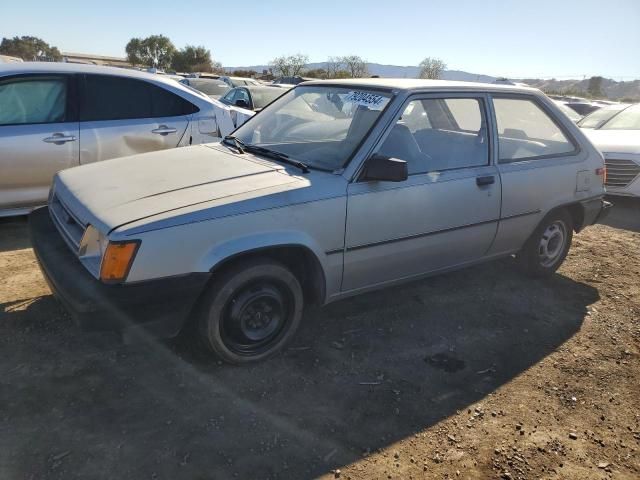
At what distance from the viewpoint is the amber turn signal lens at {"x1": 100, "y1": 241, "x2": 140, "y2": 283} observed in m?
2.39

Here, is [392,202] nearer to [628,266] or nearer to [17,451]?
[17,451]

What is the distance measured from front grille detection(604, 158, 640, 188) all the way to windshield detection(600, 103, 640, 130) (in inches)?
62.5

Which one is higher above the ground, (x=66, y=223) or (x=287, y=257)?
(x=66, y=223)

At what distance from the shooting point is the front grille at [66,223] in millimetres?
2785

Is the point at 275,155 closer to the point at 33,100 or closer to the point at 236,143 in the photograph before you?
the point at 236,143

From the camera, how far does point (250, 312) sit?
9.54ft

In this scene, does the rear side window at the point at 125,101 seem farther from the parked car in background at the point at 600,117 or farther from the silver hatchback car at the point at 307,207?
the parked car in background at the point at 600,117

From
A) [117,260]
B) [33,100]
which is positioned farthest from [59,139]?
[117,260]

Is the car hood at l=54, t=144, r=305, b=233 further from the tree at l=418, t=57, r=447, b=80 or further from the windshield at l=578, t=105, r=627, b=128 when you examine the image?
the tree at l=418, t=57, r=447, b=80

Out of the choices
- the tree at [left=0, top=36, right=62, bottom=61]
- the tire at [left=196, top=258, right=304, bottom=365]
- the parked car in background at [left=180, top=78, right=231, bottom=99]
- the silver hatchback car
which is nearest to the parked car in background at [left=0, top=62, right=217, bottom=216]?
the silver hatchback car

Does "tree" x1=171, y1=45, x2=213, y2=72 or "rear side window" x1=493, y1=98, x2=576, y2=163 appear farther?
"tree" x1=171, y1=45, x2=213, y2=72

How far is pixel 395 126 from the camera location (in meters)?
3.27

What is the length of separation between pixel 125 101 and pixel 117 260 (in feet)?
10.3

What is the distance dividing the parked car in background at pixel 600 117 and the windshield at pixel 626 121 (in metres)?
0.09
